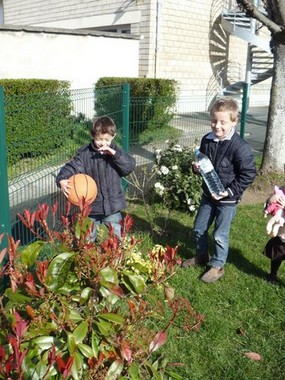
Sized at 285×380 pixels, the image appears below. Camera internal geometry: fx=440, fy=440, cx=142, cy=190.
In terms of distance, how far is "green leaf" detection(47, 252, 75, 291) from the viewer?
170 cm

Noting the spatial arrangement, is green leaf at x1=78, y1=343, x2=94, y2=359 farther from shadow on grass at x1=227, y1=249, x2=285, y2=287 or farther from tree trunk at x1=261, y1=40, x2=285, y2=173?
tree trunk at x1=261, y1=40, x2=285, y2=173

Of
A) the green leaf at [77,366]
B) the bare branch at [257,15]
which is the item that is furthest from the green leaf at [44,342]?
the bare branch at [257,15]

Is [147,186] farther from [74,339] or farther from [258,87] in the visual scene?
[258,87]

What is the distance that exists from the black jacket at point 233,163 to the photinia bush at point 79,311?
199cm

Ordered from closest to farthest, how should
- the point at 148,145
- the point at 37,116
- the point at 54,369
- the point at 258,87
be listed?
1. the point at 54,369
2. the point at 37,116
3. the point at 148,145
4. the point at 258,87

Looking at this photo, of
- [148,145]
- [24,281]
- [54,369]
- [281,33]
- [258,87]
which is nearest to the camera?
[54,369]

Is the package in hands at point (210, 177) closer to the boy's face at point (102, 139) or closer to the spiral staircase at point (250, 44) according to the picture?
the boy's face at point (102, 139)

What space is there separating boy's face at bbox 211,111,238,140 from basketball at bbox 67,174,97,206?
116 cm

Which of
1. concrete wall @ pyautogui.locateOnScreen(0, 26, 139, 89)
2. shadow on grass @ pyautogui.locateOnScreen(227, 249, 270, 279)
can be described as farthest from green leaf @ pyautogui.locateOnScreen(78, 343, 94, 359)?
concrete wall @ pyautogui.locateOnScreen(0, 26, 139, 89)

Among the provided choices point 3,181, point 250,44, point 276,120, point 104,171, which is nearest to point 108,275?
point 3,181

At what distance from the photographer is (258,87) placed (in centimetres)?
2034

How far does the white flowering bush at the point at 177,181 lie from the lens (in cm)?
576

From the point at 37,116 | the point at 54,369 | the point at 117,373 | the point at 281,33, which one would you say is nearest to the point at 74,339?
the point at 54,369

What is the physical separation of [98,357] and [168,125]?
20.1 feet
